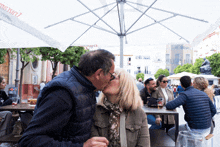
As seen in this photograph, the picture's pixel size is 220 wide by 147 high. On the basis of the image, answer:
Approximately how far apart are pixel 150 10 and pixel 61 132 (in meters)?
4.78

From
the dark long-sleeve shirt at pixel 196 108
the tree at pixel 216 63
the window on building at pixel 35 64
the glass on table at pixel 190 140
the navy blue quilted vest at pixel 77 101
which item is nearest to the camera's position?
the glass on table at pixel 190 140

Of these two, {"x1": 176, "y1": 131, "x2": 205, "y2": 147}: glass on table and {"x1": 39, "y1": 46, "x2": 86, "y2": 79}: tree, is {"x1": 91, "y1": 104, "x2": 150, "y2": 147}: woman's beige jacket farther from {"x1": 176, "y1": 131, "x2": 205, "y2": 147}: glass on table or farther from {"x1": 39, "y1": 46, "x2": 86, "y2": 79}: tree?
{"x1": 39, "y1": 46, "x2": 86, "y2": 79}: tree

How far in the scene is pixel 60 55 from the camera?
16.3 m

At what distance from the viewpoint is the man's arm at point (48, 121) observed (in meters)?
1.32

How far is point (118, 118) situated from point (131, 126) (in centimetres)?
16

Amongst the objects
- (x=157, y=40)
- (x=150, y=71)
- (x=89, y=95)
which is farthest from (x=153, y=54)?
(x=89, y=95)

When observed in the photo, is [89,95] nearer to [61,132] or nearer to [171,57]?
[61,132]

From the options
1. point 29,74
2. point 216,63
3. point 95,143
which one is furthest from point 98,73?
point 216,63

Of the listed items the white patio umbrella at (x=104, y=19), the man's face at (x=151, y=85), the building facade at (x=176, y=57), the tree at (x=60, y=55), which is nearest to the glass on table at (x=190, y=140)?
the white patio umbrella at (x=104, y=19)

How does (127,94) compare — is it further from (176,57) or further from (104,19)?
(176,57)

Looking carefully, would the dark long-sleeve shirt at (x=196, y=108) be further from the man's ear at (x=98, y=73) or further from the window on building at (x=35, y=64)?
the window on building at (x=35, y=64)

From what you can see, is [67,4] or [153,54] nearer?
[67,4]

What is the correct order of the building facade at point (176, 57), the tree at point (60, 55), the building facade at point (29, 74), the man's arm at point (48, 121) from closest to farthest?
the man's arm at point (48, 121)
the tree at point (60, 55)
the building facade at point (29, 74)
the building facade at point (176, 57)

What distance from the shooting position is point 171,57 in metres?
69.5
